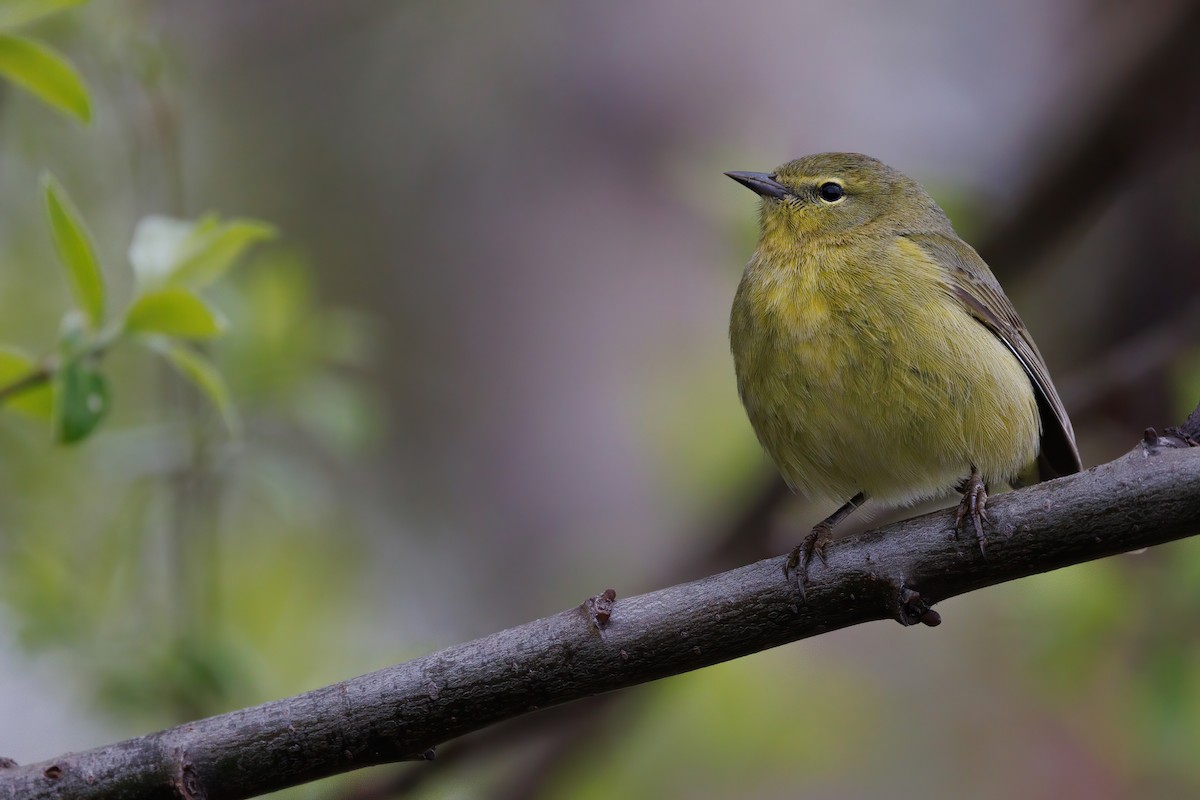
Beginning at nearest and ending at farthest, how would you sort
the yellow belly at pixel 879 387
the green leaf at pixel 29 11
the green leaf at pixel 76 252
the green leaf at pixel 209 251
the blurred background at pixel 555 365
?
the green leaf at pixel 29 11 < the green leaf at pixel 76 252 < the green leaf at pixel 209 251 < the yellow belly at pixel 879 387 < the blurred background at pixel 555 365

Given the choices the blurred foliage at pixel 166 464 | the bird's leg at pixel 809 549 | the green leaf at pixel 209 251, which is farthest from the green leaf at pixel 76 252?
the bird's leg at pixel 809 549

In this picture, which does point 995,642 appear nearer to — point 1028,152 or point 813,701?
point 813,701

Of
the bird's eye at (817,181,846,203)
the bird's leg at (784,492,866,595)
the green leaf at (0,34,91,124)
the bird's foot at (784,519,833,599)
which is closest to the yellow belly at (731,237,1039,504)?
the bird's leg at (784,492,866,595)

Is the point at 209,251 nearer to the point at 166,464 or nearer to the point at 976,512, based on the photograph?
the point at 166,464

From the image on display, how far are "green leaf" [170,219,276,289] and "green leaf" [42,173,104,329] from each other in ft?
0.90

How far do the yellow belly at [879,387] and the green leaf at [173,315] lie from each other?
165 cm

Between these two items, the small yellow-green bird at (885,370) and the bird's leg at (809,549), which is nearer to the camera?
the bird's leg at (809,549)

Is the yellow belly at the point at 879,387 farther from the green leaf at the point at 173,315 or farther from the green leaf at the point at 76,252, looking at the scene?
the green leaf at the point at 76,252

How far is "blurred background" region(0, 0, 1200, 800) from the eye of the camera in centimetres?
420

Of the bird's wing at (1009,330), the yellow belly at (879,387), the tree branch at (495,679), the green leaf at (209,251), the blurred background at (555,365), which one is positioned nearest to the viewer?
the tree branch at (495,679)

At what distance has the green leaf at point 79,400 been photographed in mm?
2477

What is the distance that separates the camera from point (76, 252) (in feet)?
8.41

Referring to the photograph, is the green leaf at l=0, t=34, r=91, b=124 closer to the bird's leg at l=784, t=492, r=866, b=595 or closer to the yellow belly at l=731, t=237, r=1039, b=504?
the bird's leg at l=784, t=492, r=866, b=595

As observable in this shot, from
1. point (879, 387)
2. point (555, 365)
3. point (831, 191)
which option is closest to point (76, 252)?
point (879, 387)
